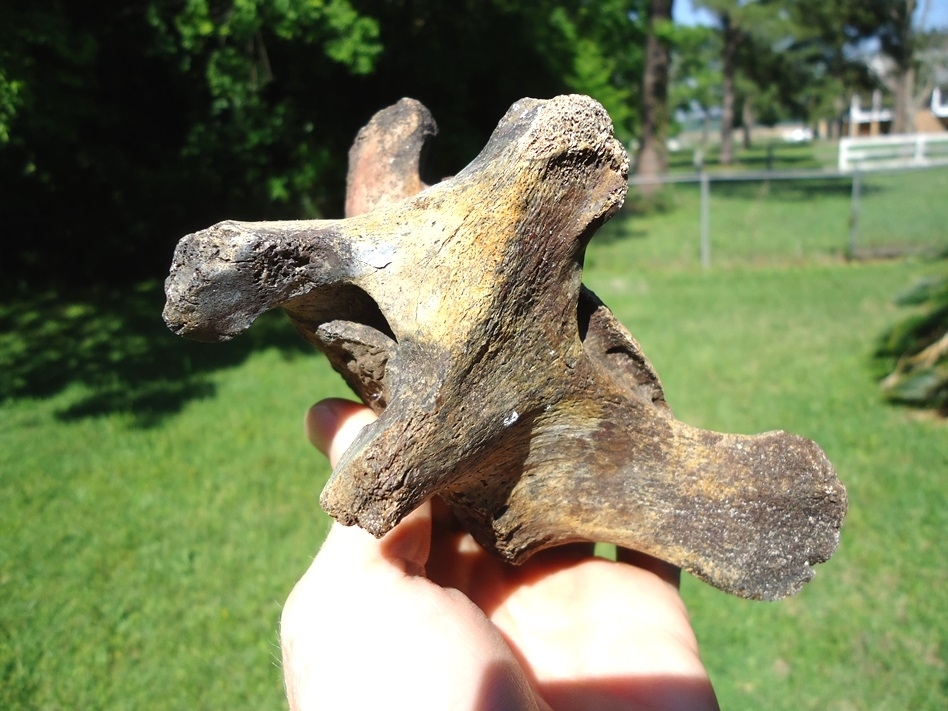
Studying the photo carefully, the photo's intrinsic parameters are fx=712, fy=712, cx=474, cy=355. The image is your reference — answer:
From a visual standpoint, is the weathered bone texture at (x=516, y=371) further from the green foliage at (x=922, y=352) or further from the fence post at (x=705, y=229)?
the fence post at (x=705, y=229)

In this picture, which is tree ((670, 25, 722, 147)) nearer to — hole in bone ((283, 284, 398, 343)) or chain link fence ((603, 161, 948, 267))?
chain link fence ((603, 161, 948, 267))

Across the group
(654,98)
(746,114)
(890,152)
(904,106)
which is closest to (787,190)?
(654,98)

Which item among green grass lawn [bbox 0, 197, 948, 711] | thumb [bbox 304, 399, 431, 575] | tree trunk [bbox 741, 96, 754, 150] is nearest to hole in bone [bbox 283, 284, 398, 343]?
thumb [bbox 304, 399, 431, 575]

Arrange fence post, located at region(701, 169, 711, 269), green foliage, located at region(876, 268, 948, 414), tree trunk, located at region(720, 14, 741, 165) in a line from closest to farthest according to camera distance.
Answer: green foliage, located at region(876, 268, 948, 414) < fence post, located at region(701, 169, 711, 269) < tree trunk, located at region(720, 14, 741, 165)

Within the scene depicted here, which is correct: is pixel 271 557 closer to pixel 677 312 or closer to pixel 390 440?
pixel 390 440

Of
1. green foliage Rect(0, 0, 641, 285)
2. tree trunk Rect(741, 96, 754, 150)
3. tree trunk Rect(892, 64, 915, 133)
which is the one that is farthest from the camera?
tree trunk Rect(741, 96, 754, 150)

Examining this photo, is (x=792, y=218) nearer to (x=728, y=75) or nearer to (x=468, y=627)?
(x=468, y=627)

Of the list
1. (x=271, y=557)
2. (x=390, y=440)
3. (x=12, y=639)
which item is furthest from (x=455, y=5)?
(x=390, y=440)

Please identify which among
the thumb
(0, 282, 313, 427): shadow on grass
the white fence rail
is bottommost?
the white fence rail
